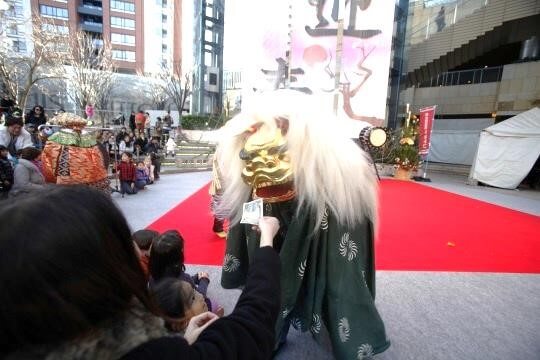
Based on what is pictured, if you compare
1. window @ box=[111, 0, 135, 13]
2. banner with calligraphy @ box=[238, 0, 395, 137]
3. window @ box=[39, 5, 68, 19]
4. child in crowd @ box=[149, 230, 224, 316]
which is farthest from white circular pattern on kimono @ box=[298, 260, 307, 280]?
window @ box=[111, 0, 135, 13]

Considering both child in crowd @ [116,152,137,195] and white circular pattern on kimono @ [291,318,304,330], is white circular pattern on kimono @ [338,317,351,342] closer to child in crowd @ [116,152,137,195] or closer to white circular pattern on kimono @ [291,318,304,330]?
white circular pattern on kimono @ [291,318,304,330]

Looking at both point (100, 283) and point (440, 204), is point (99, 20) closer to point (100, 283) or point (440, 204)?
point (440, 204)

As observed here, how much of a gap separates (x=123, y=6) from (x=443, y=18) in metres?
32.9

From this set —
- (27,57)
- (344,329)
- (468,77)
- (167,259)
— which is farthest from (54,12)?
(344,329)

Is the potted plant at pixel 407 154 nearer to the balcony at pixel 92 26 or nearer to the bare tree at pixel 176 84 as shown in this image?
the bare tree at pixel 176 84

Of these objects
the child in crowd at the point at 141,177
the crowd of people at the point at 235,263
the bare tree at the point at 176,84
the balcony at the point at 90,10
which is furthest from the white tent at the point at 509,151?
the balcony at the point at 90,10

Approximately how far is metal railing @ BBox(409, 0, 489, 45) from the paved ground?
35.3 feet

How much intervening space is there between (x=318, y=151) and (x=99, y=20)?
40017 mm

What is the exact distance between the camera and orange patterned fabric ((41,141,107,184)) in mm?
2900

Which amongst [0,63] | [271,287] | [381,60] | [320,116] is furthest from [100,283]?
[0,63]

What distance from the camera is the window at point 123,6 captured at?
31641 millimetres

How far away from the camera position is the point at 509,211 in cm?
536

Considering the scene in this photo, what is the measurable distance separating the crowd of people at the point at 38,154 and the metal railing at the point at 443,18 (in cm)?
1067

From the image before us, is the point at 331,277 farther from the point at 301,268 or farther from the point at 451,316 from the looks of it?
the point at 451,316
